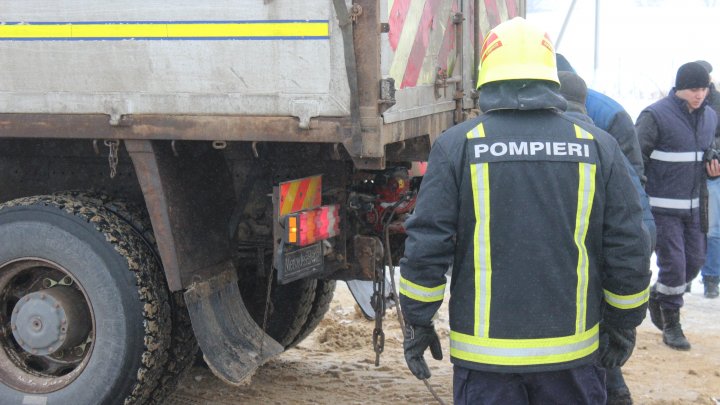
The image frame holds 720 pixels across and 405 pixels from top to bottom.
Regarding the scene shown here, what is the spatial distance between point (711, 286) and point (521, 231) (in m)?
5.19

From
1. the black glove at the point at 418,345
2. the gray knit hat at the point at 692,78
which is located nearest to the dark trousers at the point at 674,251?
the gray knit hat at the point at 692,78

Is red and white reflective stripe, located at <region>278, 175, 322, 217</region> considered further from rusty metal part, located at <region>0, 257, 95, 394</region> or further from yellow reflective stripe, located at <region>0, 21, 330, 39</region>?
rusty metal part, located at <region>0, 257, 95, 394</region>

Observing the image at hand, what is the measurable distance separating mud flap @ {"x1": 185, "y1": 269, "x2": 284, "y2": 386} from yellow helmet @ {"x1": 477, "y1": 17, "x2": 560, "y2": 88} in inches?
66.7

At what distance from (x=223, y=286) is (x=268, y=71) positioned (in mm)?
1065

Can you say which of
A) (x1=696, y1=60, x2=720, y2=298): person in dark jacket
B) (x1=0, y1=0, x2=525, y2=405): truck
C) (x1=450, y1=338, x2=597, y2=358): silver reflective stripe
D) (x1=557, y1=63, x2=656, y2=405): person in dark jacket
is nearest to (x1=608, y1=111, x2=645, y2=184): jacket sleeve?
(x1=557, y1=63, x2=656, y2=405): person in dark jacket

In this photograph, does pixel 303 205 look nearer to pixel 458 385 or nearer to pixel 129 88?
pixel 129 88

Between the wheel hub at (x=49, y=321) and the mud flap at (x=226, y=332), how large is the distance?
1.75ft

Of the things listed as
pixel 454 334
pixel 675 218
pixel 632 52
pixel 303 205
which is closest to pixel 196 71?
pixel 303 205

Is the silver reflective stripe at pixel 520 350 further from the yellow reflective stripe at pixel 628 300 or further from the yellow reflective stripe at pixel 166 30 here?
the yellow reflective stripe at pixel 166 30

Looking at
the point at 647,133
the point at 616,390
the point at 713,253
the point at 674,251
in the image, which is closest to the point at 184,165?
the point at 616,390

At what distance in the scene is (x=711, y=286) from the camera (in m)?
7.53

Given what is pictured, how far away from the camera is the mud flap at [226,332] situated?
402 cm

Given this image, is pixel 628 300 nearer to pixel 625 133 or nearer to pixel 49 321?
pixel 625 133

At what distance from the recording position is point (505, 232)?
2.90 m
